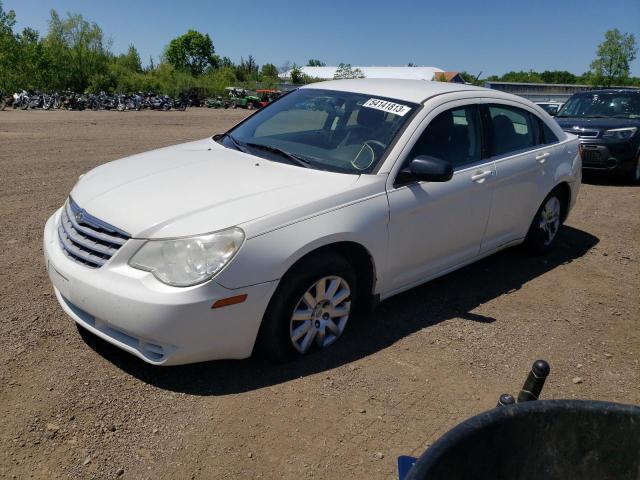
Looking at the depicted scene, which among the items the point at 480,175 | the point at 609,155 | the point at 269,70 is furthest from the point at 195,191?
the point at 269,70

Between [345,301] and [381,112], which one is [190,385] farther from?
[381,112]

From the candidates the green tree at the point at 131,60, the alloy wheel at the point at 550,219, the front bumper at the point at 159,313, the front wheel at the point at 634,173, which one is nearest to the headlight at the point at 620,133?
the front wheel at the point at 634,173

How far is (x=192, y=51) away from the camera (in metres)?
106

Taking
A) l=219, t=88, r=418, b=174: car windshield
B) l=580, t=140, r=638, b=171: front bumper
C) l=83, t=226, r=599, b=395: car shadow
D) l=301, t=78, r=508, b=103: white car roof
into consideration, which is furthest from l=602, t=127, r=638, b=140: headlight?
l=219, t=88, r=418, b=174: car windshield

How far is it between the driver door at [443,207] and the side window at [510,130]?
0.24 metres

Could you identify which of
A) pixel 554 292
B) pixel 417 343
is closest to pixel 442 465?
pixel 417 343

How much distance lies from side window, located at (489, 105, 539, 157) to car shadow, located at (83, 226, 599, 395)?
1178mm

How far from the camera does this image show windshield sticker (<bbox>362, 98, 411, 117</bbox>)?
4.18 meters

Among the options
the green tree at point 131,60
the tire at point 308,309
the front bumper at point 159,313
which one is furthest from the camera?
the green tree at point 131,60

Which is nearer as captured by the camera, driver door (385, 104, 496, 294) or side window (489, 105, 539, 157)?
driver door (385, 104, 496, 294)

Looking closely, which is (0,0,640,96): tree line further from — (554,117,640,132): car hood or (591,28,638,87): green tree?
(554,117,640,132): car hood

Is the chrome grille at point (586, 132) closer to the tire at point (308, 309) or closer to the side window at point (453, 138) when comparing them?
the side window at point (453, 138)

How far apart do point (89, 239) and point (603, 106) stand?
10.7m

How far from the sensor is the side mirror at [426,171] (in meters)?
3.75
